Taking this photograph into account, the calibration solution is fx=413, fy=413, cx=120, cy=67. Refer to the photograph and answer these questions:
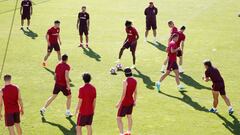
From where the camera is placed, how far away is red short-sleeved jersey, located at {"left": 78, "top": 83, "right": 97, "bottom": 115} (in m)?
11.9

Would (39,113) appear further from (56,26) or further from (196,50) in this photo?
(196,50)

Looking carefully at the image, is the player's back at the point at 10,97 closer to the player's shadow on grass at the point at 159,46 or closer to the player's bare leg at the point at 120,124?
the player's bare leg at the point at 120,124

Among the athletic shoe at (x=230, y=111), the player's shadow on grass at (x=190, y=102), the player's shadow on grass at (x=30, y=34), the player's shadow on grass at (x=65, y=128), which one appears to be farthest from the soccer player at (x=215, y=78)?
the player's shadow on grass at (x=30, y=34)

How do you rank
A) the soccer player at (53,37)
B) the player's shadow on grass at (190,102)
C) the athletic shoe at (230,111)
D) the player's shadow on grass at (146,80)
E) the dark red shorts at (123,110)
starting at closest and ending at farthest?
the dark red shorts at (123,110), the athletic shoe at (230,111), the player's shadow on grass at (190,102), the player's shadow on grass at (146,80), the soccer player at (53,37)

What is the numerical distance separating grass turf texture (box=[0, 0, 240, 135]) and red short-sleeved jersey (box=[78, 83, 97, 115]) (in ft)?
5.95

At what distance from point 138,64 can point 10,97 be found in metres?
10.1

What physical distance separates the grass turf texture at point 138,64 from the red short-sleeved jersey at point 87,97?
1814 millimetres

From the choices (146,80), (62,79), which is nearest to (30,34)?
(146,80)

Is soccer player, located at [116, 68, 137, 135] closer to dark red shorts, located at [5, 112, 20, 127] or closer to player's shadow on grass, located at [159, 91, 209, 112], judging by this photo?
dark red shorts, located at [5, 112, 20, 127]

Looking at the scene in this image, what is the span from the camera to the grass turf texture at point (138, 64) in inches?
572

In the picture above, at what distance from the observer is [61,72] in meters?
→ 14.2

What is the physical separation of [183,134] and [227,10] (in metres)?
23.7

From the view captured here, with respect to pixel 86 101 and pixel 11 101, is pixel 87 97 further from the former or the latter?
pixel 11 101

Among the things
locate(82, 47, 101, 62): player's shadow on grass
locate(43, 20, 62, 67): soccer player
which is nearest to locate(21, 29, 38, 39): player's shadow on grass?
locate(82, 47, 101, 62): player's shadow on grass
